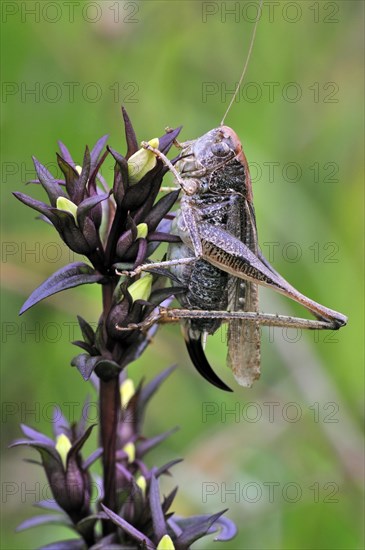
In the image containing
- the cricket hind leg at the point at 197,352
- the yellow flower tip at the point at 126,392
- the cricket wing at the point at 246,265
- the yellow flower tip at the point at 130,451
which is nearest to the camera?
the yellow flower tip at the point at 130,451

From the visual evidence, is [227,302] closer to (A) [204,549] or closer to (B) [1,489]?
(A) [204,549]

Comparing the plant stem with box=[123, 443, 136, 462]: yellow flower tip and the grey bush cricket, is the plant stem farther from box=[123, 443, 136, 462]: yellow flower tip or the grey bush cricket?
the grey bush cricket

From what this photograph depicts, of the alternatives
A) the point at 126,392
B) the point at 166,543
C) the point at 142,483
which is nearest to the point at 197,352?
→ the point at 126,392

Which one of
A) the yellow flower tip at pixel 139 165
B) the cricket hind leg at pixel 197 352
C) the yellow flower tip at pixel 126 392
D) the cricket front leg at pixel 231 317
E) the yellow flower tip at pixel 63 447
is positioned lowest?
the yellow flower tip at pixel 63 447

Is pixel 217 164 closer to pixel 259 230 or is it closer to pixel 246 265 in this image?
pixel 246 265

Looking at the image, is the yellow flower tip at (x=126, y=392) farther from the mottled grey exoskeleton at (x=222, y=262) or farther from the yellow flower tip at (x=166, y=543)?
the yellow flower tip at (x=166, y=543)

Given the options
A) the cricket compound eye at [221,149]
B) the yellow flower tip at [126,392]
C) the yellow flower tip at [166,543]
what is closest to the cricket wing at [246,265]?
the cricket compound eye at [221,149]
